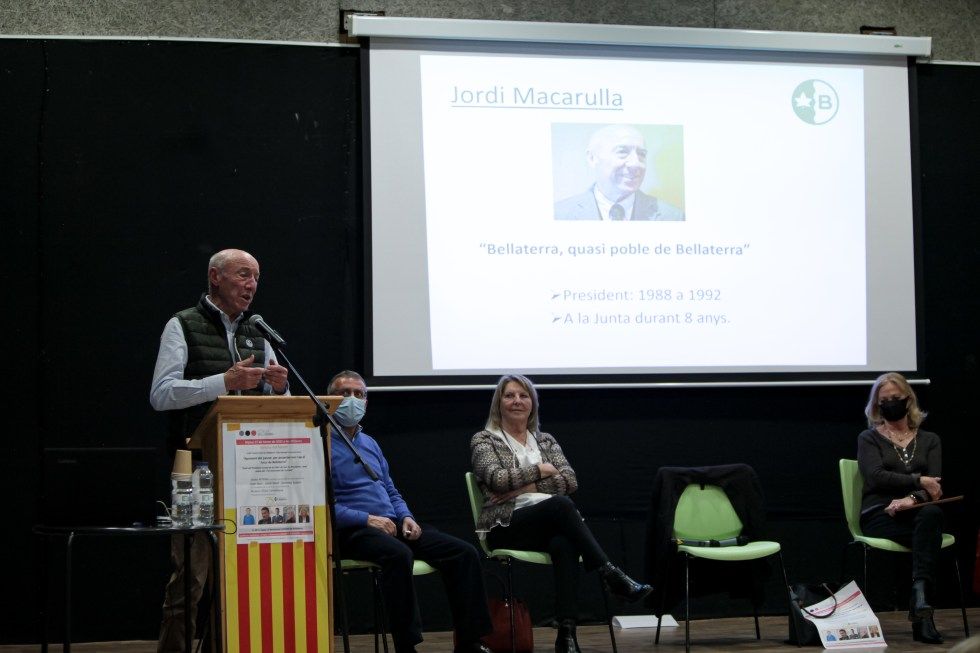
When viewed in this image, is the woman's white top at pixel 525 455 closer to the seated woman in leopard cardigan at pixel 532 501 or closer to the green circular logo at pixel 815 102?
the seated woman in leopard cardigan at pixel 532 501

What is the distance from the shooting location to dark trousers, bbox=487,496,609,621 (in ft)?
14.4

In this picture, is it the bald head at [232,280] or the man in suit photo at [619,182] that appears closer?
the bald head at [232,280]

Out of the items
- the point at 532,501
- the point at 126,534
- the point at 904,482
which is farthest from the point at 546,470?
the point at 126,534

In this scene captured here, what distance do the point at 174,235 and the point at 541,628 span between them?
257 centimetres

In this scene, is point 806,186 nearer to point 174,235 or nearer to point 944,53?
point 944,53

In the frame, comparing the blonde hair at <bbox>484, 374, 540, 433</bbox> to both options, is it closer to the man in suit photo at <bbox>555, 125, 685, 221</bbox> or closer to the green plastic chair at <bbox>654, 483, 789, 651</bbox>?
the green plastic chair at <bbox>654, 483, 789, 651</bbox>

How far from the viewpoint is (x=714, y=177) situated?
5.64 metres

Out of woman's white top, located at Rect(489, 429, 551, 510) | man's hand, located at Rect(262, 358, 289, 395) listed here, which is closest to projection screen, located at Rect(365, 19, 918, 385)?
woman's white top, located at Rect(489, 429, 551, 510)

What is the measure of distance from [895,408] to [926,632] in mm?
1041

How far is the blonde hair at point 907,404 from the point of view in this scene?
5266 millimetres

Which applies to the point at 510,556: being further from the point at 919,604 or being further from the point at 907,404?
the point at 907,404

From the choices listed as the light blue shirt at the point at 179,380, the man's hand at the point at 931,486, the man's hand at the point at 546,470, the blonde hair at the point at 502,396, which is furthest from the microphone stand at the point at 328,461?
the man's hand at the point at 931,486

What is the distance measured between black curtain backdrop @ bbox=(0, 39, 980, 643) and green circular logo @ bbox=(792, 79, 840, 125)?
140cm

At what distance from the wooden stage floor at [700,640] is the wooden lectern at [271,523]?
1521 mm
